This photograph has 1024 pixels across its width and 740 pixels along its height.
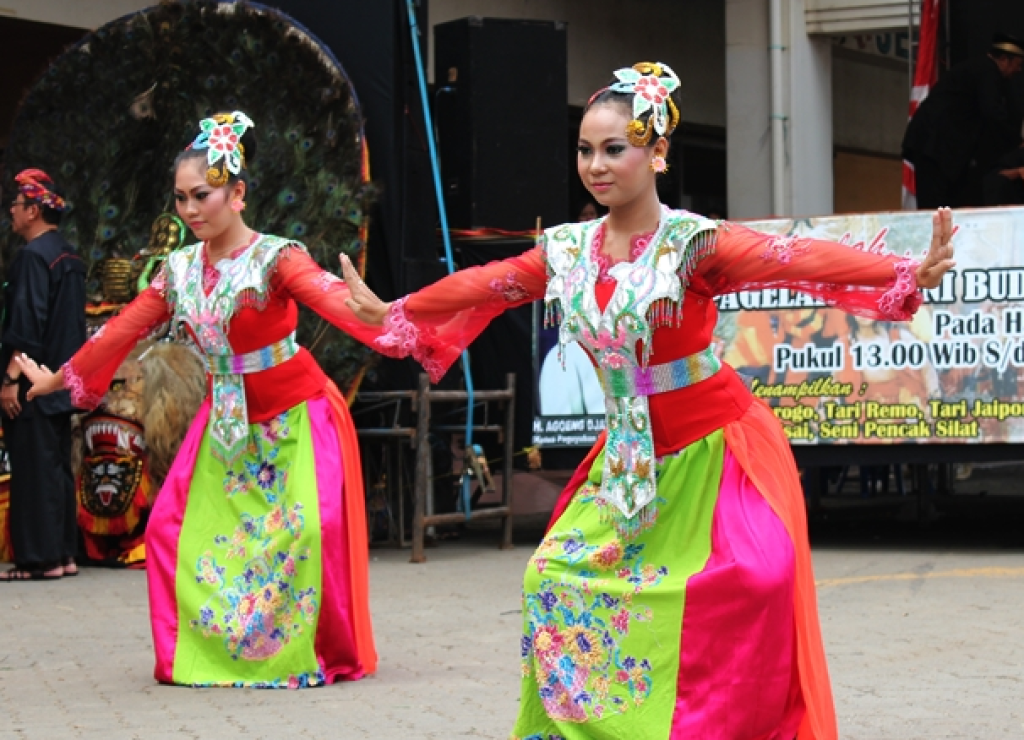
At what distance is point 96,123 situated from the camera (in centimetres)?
1123

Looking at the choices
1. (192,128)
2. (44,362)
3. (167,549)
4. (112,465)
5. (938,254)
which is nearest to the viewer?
(938,254)

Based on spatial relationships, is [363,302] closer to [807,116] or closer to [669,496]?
[669,496]

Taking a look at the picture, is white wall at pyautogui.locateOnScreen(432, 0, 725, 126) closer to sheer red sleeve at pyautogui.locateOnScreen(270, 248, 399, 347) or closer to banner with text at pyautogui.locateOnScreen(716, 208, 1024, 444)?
banner with text at pyautogui.locateOnScreen(716, 208, 1024, 444)

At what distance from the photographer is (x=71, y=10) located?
12.6 m

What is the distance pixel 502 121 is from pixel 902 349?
3031mm

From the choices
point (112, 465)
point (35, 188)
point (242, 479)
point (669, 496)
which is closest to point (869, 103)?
point (112, 465)

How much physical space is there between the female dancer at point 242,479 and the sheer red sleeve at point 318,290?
0.8 inches

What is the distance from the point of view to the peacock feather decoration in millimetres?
10086

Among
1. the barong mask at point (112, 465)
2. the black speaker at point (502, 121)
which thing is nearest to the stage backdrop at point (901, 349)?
the black speaker at point (502, 121)

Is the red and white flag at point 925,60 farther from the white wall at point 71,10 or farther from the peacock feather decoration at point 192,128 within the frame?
the white wall at point 71,10

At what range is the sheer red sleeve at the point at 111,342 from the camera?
6.67 m

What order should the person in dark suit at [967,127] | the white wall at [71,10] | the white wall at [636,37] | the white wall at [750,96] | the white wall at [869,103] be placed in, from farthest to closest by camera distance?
the white wall at [869,103], the white wall at [636,37], the white wall at [750,96], the person in dark suit at [967,127], the white wall at [71,10]

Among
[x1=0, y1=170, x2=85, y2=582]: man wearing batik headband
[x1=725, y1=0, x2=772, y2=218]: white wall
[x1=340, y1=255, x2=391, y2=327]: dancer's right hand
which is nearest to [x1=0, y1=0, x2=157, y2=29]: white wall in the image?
[x1=0, y1=170, x2=85, y2=582]: man wearing batik headband

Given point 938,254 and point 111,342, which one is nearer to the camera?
point 938,254
